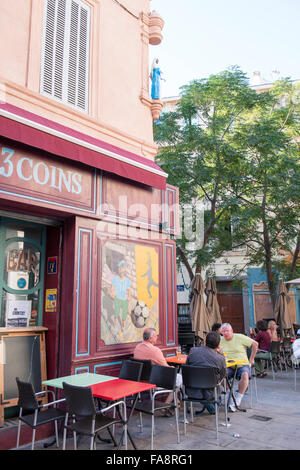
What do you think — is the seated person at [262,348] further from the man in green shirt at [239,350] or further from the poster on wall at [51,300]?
the poster on wall at [51,300]

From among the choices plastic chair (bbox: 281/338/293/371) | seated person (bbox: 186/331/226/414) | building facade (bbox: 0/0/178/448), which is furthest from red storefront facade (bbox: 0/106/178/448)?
plastic chair (bbox: 281/338/293/371)

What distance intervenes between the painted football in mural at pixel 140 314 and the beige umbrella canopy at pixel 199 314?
327 cm

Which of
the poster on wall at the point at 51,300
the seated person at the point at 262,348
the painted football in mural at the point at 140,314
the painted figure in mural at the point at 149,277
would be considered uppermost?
the painted figure in mural at the point at 149,277

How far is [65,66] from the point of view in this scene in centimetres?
677

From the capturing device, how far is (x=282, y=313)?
38.2 ft

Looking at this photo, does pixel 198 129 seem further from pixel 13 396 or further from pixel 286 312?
pixel 13 396

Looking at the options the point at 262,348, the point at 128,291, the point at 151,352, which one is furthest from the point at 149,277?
the point at 262,348

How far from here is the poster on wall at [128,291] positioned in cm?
632

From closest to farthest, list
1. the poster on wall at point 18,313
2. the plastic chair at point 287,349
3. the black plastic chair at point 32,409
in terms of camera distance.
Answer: the black plastic chair at point 32,409
the poster on wall at point 18,313
the plastic chair at point 287,349

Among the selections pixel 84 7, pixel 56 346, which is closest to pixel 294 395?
pixel 56 346

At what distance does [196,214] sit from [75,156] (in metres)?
8.29

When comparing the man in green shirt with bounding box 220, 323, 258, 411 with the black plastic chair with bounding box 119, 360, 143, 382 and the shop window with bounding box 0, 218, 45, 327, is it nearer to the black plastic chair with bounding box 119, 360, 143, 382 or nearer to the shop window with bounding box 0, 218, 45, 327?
the black plastic chair with bounding box 119, 360, 143, 382

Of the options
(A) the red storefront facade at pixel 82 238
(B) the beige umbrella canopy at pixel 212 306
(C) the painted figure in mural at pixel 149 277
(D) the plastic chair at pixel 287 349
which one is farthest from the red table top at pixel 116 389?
(D) the plastic chair at pixel 287 349

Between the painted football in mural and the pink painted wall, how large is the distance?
10.6 ft
